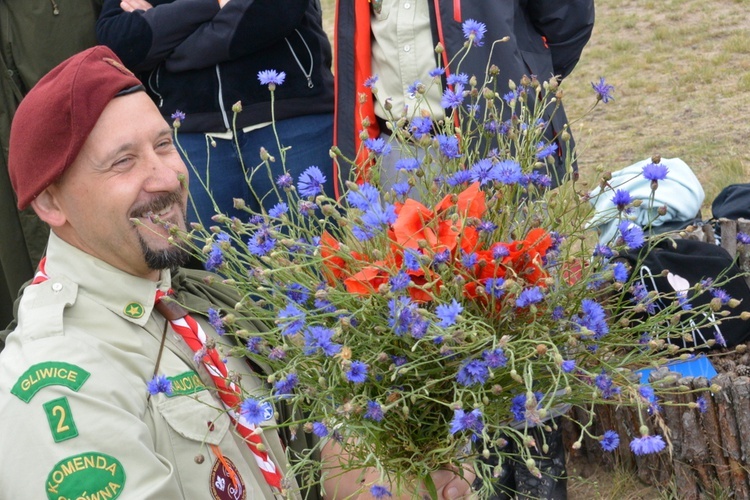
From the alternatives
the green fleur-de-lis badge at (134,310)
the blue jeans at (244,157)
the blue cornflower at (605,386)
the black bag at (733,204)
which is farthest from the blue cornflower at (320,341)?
the black bag at (733,204)

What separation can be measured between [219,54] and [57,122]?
1.20 metres

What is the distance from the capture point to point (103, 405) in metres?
1.91

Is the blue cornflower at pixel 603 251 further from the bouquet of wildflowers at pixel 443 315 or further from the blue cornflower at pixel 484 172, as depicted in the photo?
the blue cornflower at pixel 484 172

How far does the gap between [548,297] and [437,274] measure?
8.3 inches

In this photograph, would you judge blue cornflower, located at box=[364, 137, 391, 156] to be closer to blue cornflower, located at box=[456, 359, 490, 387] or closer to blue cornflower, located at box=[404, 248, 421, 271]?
blue cornflower, located at box=[404, 248, 421, 271]

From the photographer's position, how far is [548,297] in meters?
1.62

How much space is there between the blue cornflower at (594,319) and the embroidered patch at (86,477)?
942 millimetres

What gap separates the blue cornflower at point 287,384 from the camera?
157 centimetres

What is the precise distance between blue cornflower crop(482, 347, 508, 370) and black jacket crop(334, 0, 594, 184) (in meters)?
1.70

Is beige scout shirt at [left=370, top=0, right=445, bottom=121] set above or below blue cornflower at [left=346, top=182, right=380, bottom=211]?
below

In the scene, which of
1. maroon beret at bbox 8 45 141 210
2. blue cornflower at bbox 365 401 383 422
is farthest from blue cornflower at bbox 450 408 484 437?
maroon beret at bbox 8 45 141 210

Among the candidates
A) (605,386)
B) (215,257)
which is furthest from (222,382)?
(605,386)

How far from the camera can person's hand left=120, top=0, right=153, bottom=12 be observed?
11.0ft

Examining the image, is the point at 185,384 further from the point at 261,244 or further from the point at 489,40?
the point at 489,40
